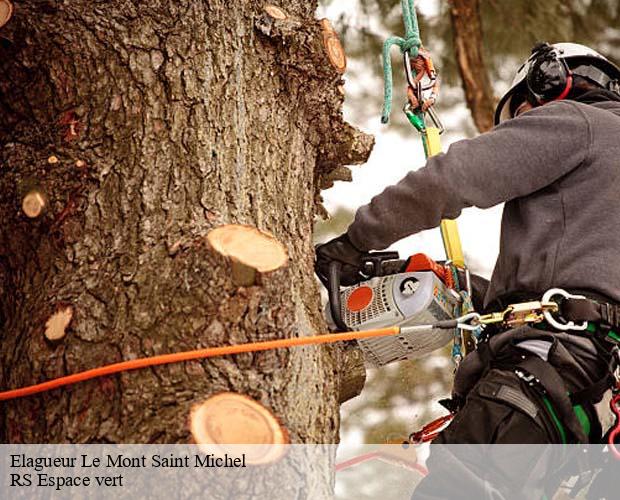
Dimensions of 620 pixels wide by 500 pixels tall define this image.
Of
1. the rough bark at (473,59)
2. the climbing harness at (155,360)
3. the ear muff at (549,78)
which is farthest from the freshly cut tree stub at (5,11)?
the rough bark at (473,59)

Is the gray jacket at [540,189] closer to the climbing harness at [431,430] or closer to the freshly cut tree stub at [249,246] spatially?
the climbing harness at [431,430]

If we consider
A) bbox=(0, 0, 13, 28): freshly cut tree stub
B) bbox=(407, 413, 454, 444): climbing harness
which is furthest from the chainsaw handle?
bbox=(0, 0, 13, 28): freshly cut tree stub

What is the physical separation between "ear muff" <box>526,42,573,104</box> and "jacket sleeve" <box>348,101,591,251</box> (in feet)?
0.56

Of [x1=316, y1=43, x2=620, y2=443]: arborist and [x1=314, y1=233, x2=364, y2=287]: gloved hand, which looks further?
[x1=314, y1=233, x2=364, y2=287]: gloved hand

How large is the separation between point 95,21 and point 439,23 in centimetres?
259

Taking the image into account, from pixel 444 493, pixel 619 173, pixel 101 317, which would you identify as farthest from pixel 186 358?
pixel 619 173

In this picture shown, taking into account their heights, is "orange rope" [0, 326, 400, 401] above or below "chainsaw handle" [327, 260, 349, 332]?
below

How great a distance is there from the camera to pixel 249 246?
5.08 ft

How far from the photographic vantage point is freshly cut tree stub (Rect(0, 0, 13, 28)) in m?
1.89

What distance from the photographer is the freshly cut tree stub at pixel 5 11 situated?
1887 mm

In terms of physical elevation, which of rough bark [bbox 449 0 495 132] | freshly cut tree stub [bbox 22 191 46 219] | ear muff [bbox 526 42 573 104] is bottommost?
freshly cut tree stub [bbox 22 191 46 219]

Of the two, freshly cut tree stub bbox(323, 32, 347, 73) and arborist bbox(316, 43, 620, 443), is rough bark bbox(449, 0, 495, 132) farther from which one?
freshly cut tree stub bbox(323, 32, 347, 73)

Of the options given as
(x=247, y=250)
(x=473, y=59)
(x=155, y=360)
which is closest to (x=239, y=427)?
(x=155, y=360)

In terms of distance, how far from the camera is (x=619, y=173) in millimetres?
1926
